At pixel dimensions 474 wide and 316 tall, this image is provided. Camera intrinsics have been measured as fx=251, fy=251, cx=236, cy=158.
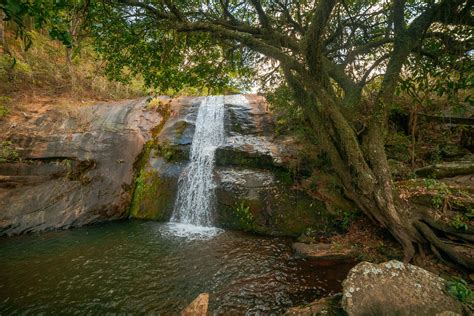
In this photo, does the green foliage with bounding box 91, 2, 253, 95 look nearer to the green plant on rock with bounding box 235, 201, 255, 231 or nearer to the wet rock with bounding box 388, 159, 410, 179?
the green plant on rock with bounding box 235, 201, 255, 231

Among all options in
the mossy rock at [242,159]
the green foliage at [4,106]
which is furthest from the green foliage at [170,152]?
the green foliage at [4,106]

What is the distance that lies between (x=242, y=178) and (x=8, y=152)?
6.66 meters

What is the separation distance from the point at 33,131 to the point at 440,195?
11.0 m

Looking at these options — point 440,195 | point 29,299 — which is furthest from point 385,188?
point 29,299

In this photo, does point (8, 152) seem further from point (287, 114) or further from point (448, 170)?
point (448, 170)

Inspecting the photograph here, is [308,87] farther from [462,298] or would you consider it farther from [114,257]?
[114,257]

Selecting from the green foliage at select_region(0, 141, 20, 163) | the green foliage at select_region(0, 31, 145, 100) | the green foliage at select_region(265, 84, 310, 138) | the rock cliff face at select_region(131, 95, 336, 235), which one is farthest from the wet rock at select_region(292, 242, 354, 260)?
the green foliage at select_region(0, 31, 145, 100)

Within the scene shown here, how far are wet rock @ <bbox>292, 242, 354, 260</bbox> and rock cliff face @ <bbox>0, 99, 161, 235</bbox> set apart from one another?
552 centimetres

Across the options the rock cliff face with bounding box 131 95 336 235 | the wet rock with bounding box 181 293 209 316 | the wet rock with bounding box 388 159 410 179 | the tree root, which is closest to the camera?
the wet rock with bounding box 181 293 209 316

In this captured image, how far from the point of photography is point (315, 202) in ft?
21.2

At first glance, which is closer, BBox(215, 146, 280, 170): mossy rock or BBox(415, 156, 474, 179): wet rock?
BBox(415, 156, 474, 179): wet rock

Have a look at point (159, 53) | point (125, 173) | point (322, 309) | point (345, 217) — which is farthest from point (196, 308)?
point (125, 173)

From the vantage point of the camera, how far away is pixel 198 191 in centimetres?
762

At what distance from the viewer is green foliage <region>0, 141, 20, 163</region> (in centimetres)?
701
